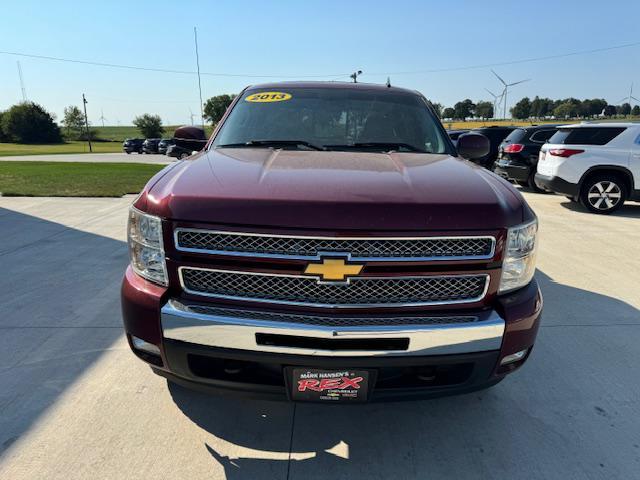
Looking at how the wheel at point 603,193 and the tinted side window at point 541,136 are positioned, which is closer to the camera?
the wheel at point 603,193

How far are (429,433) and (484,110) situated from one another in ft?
267

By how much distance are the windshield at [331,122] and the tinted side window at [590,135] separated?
659 centimetres

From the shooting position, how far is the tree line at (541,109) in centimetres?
6756

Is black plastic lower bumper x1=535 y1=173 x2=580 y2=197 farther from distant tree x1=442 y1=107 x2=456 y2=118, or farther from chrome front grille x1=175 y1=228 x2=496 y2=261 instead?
distant tree x1=442 y1=107 x2=456 y2=118

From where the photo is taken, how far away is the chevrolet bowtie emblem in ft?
6.06

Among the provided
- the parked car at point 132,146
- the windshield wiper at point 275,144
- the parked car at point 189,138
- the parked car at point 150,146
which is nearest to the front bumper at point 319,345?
the windshield wiper at point 275,144

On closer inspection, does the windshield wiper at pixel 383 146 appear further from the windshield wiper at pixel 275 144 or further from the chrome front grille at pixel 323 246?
the chrome front grille at pixel 323 246

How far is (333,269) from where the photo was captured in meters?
1.86

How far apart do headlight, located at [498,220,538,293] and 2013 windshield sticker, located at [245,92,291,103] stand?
2.08 metres

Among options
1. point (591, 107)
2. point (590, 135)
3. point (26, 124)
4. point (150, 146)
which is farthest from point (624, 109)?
point (26, 124)

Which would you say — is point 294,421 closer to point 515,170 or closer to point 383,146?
point 383,146

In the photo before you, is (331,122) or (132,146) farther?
(132,146)

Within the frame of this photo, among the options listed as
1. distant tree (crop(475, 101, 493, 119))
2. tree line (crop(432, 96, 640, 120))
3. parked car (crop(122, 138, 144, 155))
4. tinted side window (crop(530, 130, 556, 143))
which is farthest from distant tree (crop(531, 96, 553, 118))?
tinted side window (crop(530, 130, 556, 143))

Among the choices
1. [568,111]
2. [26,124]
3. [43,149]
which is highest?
[568,111]
